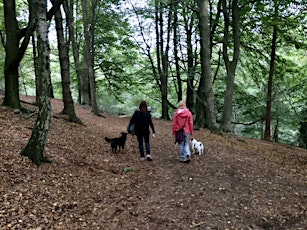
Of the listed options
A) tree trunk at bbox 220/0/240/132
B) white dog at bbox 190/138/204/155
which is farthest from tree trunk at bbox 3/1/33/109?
tree trunk at bbox 220/0/240/132

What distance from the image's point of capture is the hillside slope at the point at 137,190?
14.8ft

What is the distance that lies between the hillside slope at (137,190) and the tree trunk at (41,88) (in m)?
0.29

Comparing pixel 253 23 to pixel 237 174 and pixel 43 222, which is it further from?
pixel 43 222

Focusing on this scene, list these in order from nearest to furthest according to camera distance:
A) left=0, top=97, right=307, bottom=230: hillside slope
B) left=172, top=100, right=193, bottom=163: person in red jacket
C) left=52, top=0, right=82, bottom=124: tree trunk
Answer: left=0, top=97, right=307, bottom=230: hillside slope
left=172, top=100, right=193, bottom=163: person in red jacket
left=52, top=0, right=82, bottom=124: tree trunk

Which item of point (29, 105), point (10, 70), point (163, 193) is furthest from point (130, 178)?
point (29, 105)

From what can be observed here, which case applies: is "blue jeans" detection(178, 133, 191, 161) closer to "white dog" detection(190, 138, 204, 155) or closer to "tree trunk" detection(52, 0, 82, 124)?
"white dog" detection(190, 138, 204, 155)

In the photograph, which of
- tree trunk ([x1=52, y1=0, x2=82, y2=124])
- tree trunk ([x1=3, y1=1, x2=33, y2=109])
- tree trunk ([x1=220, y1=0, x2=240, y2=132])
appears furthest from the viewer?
tree trunk ([x1=220, y1=0, x2=240, y2=132])

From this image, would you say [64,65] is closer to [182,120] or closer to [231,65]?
[182,120]

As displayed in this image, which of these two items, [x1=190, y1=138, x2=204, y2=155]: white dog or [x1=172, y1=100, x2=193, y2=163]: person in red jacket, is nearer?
[x1=172, y1=100, x2=193, y2=163]: person in red jacket

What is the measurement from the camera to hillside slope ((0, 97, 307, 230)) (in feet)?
14.8

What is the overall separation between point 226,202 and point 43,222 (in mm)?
3227

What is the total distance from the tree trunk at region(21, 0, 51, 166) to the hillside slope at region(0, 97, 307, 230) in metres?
Answer: 0.29

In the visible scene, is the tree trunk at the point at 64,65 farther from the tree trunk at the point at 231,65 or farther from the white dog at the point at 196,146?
the tree trunk at the point at 231,65

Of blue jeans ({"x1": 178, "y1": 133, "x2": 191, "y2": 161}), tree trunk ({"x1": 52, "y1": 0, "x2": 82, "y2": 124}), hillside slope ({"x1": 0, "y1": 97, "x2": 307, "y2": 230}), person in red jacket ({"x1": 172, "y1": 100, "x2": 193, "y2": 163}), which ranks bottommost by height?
hillside slope ({"x1": 0, "y1": 97, "x2": 307, "y2": 230})
